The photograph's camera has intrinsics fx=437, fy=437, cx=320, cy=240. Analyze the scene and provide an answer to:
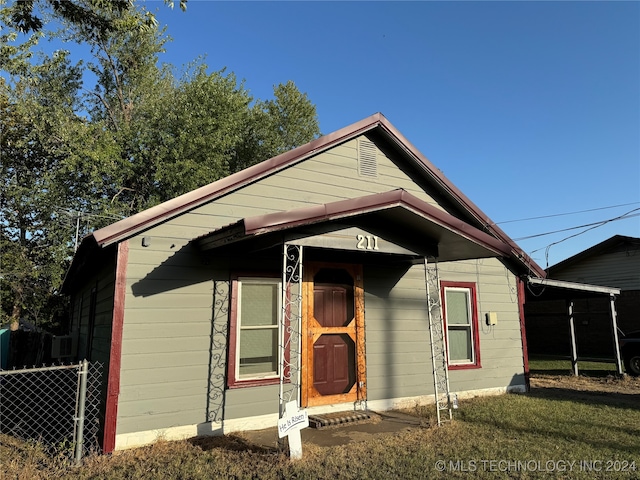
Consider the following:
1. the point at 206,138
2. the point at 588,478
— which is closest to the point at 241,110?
the point at 206,138

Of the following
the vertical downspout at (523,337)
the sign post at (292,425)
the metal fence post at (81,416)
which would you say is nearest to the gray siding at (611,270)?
the vertical downspout at (523,337)

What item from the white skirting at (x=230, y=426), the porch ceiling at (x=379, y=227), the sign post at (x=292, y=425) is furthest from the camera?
the white skirting at (x=230, y=426)

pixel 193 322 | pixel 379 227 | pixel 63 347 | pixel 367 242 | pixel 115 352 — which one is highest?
pixel 379 227

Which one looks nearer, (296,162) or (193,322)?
(193,322)

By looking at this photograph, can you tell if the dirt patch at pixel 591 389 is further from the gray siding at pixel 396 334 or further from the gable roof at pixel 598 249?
the gable roof at pixel 598 249

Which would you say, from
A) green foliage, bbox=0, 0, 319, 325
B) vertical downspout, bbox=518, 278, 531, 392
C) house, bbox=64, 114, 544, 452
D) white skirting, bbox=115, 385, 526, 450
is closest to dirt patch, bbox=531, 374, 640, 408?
vertical downspout, bbox=518, 278, 531, 392

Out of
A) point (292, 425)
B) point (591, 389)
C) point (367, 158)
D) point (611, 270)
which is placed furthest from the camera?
point (611, 270)

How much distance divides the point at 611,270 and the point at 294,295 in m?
18.1

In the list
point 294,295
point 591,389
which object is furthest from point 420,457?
point 591,389

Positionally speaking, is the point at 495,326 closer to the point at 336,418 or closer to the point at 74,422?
the point at 336,418

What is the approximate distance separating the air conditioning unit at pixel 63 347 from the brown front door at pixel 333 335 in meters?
5.61

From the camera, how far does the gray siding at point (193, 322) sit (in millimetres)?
5645

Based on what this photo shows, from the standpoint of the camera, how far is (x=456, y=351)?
28.3 ft

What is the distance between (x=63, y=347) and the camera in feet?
30.2
